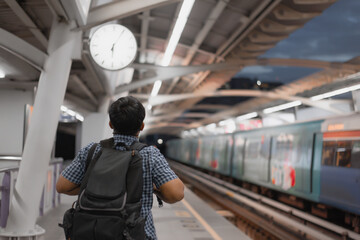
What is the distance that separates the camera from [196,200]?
570 inches

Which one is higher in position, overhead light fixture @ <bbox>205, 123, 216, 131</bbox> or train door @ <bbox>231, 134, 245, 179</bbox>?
overhead light fixture @ <bbox>205, 123, 216, 131</bbox>

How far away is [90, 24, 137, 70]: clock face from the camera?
27.2 ft

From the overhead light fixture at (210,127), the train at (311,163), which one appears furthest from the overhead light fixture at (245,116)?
the overhead light fixture at (210,127)

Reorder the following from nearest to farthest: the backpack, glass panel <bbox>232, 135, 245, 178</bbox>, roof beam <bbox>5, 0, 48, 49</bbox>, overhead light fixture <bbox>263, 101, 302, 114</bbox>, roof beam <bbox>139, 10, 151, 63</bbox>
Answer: the backpack → roof beam <bbox>5, 0, 48, 49</bbox> → roof beam <bbox>139, 10, 151, 63</bbox> → overhead light fixture <bbox>263, 101, 302, 114</bbox> → glass panel <bbox>232, 135, 245, 178</bbox>

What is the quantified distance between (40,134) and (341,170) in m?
6.98

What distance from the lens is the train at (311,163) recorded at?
10523 millimetres

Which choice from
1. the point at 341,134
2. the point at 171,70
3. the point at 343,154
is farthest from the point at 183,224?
the point at 171,70

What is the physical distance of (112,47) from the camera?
8391 millimetres

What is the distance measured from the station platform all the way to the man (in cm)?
514

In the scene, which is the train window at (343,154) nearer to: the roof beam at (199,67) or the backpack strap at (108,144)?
the roof beam at (199,67)

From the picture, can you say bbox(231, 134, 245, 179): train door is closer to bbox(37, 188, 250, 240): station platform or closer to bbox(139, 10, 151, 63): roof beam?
bbox(139, 10, 151, 63): roof beam

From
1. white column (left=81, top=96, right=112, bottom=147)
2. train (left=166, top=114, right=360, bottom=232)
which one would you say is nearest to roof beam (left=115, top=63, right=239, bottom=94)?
white column (left=81, top=96, right=112, bottom=147)

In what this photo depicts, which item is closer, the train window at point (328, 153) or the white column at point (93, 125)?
the train window at point (328, 153)

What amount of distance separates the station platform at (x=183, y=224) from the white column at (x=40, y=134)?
116 cm
